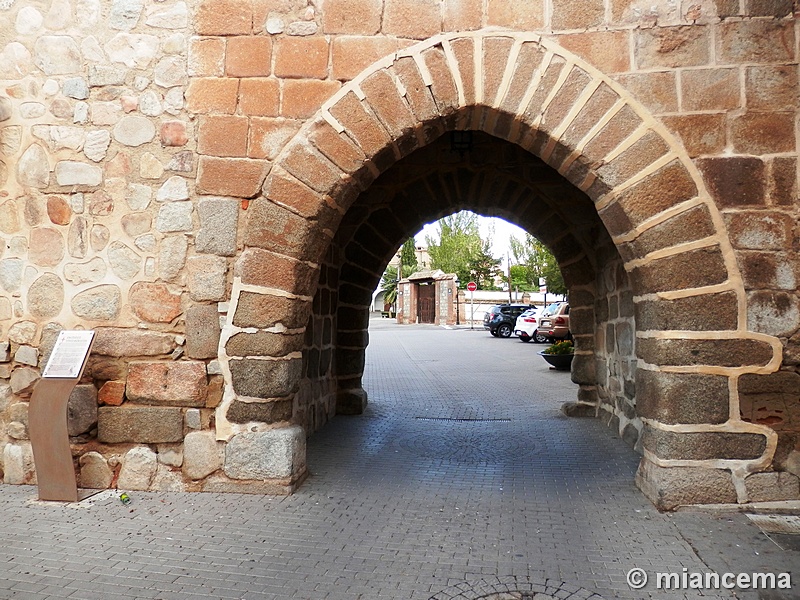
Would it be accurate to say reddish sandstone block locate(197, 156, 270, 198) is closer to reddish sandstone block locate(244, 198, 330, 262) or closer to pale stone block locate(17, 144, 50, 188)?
reddish sandstone block locate(244, 198, 330, 262)

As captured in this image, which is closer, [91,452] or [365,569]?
[365,569]

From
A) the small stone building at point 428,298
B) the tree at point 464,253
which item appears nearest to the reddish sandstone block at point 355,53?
the small stone building at point 428,298

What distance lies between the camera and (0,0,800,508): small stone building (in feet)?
10.3

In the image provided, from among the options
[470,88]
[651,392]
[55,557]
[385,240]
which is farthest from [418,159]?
[55,557]

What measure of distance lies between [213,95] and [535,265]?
29.1 m

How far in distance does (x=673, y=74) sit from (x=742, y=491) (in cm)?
239

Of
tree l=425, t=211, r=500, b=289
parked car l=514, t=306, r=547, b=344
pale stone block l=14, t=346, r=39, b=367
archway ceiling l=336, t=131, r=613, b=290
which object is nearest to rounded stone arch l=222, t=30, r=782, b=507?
pale stone block l=14, t=346, r=39, b=367

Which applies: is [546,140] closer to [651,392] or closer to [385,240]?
[651,392]

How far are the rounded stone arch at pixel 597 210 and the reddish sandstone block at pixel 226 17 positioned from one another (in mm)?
766

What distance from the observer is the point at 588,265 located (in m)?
5.84

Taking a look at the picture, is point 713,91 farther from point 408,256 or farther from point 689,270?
point 408,256

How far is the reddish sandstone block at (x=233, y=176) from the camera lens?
346cm

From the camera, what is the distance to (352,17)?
11.3 ft

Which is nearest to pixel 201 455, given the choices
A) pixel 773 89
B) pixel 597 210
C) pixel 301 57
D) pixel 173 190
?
pixel 173 190
